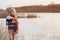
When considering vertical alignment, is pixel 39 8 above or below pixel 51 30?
above

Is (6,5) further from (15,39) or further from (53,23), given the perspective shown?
(53,23)

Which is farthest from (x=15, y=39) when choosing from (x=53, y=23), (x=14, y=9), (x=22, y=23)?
(x=53, y=23)

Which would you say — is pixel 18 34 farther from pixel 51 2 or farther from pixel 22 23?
pixel 51 2

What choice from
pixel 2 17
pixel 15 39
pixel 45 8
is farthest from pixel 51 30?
pixel 2 17

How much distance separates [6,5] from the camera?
6.23 feet

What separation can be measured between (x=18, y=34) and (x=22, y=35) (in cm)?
5

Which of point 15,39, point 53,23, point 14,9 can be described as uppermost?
point 14,9

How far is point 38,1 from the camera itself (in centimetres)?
189

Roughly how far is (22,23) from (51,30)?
0.32m

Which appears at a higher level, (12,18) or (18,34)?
(12,18)

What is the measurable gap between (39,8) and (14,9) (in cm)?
27

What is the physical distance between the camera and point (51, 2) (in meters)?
1.88

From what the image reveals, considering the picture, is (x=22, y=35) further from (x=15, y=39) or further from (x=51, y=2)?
(x=51, y=2)

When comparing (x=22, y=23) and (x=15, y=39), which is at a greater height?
(x=22, y=23)
